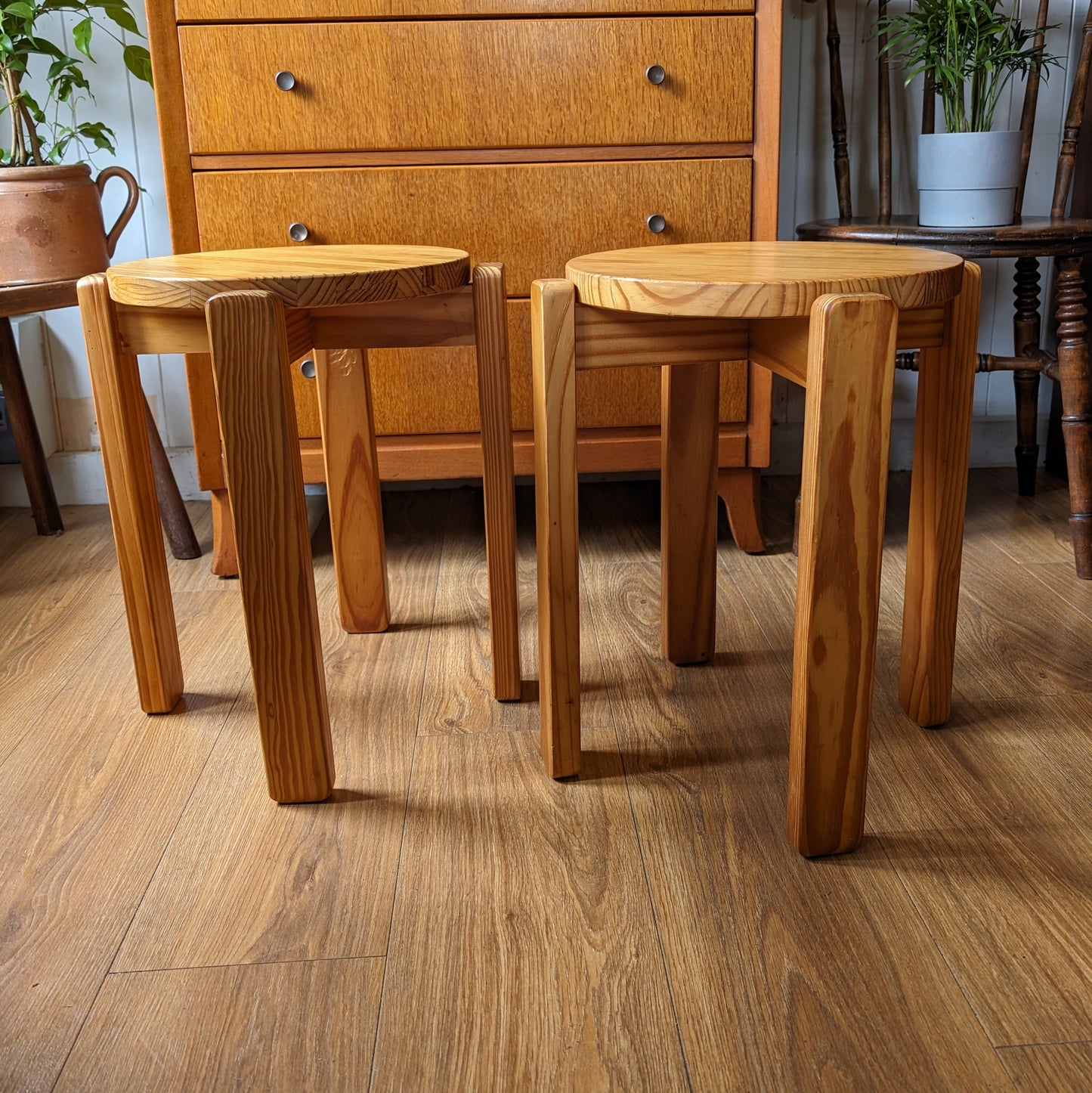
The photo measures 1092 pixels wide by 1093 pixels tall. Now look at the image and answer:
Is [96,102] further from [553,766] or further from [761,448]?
[553,766]

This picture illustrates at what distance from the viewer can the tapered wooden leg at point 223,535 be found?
1.64 meters

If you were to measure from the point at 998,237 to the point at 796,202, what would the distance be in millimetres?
565

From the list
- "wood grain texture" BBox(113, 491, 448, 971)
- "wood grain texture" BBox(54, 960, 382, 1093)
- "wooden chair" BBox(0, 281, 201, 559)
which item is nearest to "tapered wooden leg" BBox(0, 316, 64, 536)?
"wooden chair" BBox(0, 281, 201, 559)

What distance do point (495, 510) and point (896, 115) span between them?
127cm

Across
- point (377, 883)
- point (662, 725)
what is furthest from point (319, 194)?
point (377, 883)

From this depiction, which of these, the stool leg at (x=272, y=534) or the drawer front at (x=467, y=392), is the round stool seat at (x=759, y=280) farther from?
the drawer front at (x=467, y=392)

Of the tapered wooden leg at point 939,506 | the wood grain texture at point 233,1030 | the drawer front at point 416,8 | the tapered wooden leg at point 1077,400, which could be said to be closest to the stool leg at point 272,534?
the wood grain texture at point 233,1030

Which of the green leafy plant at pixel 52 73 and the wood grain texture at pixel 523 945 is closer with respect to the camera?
the wood grain texture at pixel 523 945

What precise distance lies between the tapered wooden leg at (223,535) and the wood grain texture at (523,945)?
0.69 metres

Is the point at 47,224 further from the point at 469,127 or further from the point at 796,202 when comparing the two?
the point at 796,202

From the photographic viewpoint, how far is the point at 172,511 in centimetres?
177

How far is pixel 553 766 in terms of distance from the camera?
108 centimetres

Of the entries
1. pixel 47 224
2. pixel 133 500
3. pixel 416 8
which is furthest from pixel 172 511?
pixel 416 8

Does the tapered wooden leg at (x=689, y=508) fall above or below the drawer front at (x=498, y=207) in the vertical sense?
below
